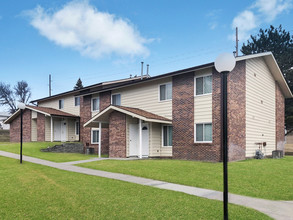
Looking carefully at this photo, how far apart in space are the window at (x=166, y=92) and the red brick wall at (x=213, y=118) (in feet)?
1.44

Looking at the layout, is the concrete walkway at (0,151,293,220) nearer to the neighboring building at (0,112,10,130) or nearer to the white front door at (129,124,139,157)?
the white front door at (129,124,139,157)

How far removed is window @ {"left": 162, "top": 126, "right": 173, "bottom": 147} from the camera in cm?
1773

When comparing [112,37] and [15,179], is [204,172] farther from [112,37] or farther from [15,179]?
[112,37]

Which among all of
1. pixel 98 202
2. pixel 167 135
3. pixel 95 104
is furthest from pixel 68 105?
pixel 98 202

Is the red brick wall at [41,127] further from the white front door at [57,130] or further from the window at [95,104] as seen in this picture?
the window at [95,104]

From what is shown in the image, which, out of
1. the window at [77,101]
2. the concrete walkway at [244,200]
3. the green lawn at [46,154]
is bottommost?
the green lawn at [46,154]

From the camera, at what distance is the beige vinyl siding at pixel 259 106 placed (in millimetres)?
17328

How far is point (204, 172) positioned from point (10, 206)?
7.44 metres

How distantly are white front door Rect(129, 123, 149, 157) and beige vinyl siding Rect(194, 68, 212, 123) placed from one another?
3703 mm

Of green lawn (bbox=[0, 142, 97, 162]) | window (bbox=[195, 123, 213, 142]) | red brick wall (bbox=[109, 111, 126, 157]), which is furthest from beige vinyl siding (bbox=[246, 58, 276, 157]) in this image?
green lawn (bbox=[0, 142, 97, 162])

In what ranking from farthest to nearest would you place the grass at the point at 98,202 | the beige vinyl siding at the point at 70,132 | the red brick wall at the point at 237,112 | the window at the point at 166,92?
the beige vinyl siding at the point at 70,132, the window at the point at 166,92, the red brick wall at the point at 237,112, the grass at the point at 98,202

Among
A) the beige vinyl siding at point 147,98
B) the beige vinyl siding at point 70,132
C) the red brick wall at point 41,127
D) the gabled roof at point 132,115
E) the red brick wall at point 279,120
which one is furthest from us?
the beige vinyl siding at point 70,132

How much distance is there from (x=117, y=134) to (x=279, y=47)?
969 inches

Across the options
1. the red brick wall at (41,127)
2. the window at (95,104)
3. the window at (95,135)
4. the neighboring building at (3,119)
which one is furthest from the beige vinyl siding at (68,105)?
the neighboring building at (3,119)
